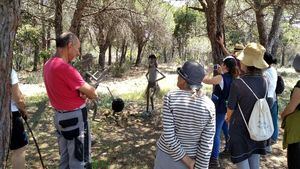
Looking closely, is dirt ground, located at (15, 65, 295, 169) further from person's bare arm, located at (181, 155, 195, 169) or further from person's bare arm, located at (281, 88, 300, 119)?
person's bare arm, located at (181, 155, 195, 169)

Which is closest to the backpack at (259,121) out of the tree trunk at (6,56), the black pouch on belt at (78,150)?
the black pouch on belt at (78,150)

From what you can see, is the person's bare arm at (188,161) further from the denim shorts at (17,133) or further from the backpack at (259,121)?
the denim shorts at (17,133)

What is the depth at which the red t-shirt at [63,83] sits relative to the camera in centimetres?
348

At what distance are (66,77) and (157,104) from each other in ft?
23.0

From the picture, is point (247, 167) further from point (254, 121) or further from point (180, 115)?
point (180, 115)

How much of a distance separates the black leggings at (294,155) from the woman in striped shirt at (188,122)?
58.3 inches

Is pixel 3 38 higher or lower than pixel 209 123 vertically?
higher

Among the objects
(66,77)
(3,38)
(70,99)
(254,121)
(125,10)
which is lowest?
(254,121)

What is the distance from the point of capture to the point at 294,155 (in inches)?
154

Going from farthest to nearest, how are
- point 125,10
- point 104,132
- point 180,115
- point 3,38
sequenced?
point 125,10
point 104,132
point 180,115
point 3,38

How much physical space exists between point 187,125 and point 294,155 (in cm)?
173

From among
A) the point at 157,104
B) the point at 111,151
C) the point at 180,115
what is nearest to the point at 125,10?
the point at 157,104

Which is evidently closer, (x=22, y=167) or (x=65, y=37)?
(x=65, y=37)

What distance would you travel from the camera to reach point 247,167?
3824 mm
